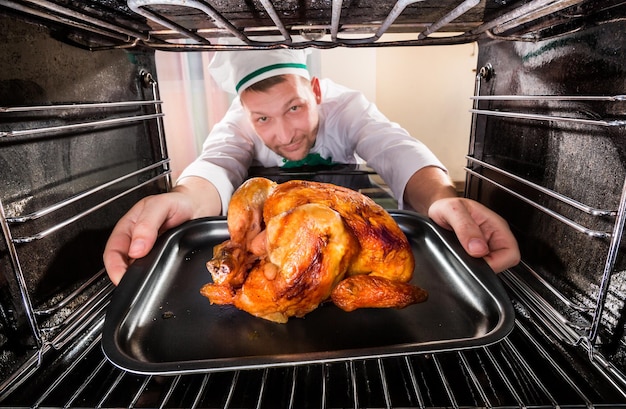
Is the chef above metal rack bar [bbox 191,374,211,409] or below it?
above

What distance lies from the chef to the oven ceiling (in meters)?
0.43

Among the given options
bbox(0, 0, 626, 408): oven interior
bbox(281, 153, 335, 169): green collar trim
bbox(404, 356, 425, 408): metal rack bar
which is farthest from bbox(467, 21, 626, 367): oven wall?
bbox(281, 153, 335, 169): green collar trim

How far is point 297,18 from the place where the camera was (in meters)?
0.86

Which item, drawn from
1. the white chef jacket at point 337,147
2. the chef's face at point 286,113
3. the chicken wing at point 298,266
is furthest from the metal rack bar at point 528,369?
the chef's face at point 286,113

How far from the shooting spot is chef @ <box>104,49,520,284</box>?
0.88 metres

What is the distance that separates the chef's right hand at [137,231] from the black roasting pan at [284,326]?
0.12 feet

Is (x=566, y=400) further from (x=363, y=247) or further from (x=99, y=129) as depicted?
(x=99, y=129)

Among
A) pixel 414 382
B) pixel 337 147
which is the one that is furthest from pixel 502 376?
pixel 337 147

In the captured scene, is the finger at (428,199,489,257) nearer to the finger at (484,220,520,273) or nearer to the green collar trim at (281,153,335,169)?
the finger at (484,220,520,273)

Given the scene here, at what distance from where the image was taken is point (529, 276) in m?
0.91

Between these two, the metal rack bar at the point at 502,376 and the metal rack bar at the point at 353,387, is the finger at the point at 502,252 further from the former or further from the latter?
the metal rack bar at the point at 353,387

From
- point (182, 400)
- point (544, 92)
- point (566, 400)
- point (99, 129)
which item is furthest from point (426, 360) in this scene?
point (99, 129)

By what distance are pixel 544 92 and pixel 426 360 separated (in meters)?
0.65

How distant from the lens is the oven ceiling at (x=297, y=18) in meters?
0.64
